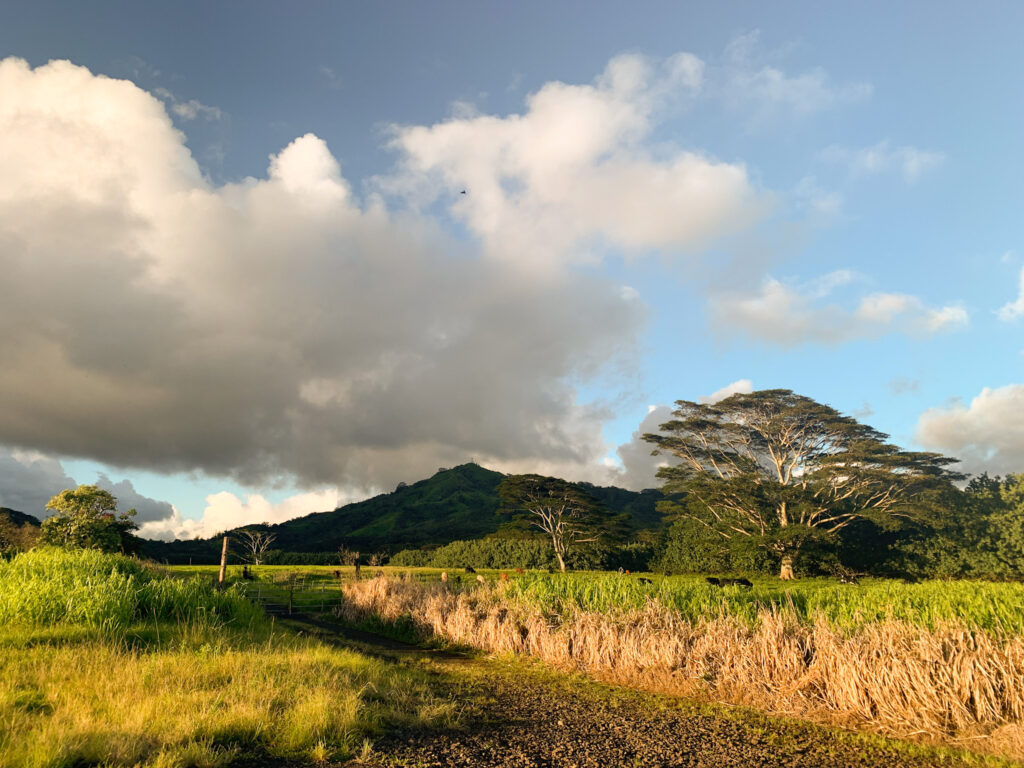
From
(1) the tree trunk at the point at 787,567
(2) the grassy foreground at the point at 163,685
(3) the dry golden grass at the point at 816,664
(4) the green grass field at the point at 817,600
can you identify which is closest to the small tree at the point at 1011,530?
(1) the tree trunk at the point at 787,567

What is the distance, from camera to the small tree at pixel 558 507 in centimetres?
5172

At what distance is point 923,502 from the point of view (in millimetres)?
37125

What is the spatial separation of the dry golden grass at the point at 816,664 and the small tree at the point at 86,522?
115ft

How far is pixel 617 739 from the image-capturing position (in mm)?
8164

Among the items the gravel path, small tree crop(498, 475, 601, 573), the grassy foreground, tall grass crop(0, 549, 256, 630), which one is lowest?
the gravel path

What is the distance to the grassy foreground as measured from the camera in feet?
20.5

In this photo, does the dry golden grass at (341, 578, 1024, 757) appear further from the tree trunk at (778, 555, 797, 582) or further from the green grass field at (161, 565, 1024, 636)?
the tree trunk at (778, 555, 797, 582)

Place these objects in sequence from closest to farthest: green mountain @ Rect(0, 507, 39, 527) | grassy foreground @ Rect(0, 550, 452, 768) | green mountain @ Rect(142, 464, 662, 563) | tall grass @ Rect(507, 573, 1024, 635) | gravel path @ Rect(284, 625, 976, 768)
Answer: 1. grassy foreground @ Rect(0, 550, 452, 768)
2. gravel path @ Rect(284, 625, 976, 768)
3. tall grass @ Rect(507, 573, 1024, 635)
4. green mountain @ Rect(0, 507, 39, 527)
5. green mountain @ Rect(142, 464, 662, 563)

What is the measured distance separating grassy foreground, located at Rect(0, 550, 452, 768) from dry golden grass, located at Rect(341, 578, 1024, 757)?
438 centimetres

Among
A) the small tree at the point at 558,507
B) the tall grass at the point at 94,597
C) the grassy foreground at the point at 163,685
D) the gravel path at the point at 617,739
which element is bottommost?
the gravel path at the point at 617,739

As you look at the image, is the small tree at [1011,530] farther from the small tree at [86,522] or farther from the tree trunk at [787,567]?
the small tree at [86,522]

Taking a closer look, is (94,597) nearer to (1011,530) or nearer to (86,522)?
(86,522)

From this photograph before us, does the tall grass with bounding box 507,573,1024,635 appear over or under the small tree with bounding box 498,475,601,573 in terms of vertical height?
under

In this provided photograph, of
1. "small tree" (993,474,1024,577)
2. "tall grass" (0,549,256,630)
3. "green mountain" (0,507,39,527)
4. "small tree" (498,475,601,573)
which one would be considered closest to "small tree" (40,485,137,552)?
"green mountain" (0,507,39,527)
